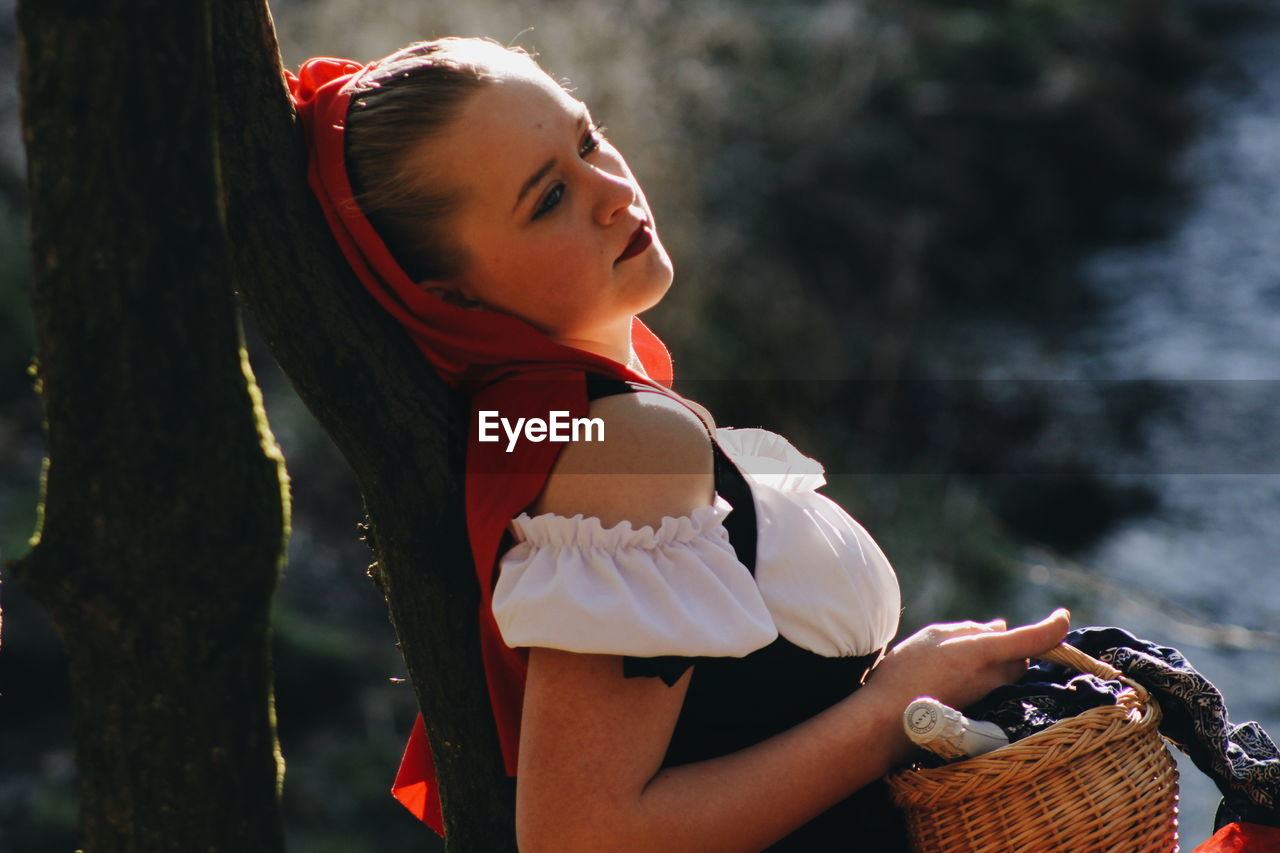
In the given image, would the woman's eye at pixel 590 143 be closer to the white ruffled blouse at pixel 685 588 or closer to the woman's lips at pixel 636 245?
the woman's lips at pixel 636 245

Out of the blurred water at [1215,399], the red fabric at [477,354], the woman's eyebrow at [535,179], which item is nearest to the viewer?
the red fabric at [477,354]

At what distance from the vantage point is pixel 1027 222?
25.7ft

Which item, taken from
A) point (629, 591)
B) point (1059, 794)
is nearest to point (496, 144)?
point (629, 591)

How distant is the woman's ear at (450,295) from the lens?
1444 mm

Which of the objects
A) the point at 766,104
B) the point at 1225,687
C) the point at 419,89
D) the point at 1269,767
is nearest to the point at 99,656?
the point at 419,89

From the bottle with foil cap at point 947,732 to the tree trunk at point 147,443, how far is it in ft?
2.01

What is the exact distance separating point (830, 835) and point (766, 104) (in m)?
6.08

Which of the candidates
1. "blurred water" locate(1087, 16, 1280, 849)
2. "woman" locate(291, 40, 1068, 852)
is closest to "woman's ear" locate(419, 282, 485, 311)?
"woman" locate(291, 40, 1068, 852)

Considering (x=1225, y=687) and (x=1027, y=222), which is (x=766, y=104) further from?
(x=1225, y=687)

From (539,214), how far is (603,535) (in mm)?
387

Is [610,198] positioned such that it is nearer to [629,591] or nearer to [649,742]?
[629,591]

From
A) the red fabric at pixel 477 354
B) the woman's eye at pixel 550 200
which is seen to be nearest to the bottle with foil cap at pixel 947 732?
the red fabric at pixel 477 354

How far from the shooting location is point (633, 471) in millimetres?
1258

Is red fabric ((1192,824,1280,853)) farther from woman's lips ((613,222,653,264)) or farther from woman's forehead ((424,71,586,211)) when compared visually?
woman's forehead ((424,71,586,211))
